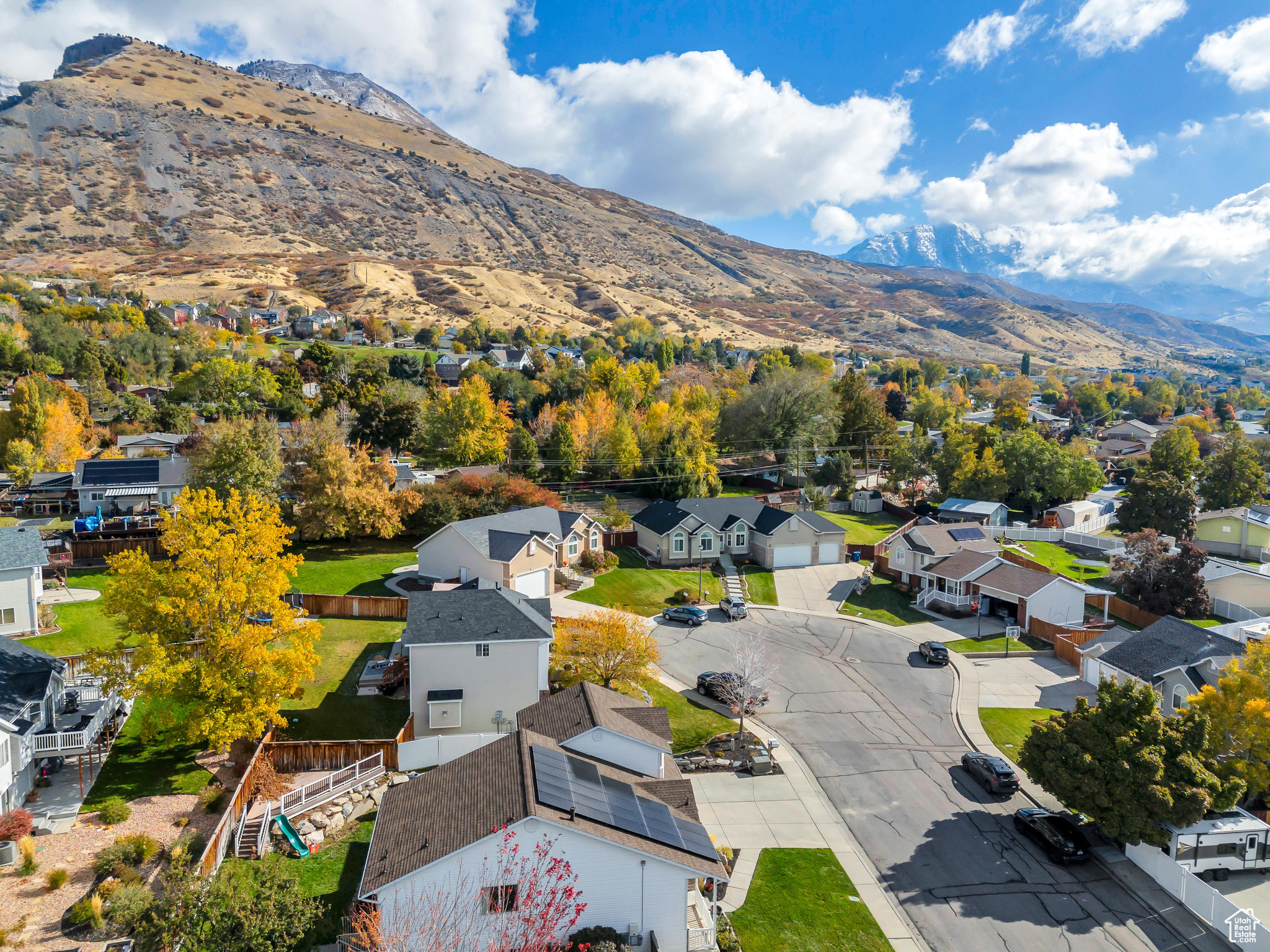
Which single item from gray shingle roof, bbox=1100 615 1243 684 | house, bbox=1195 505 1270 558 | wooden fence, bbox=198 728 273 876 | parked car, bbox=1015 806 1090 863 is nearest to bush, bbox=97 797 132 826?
wooden fence, bbox=198 728 273 876

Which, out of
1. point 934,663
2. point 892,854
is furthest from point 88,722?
point 934,663

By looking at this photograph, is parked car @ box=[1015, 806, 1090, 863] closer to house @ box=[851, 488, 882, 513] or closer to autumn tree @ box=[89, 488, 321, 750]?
autumn tree @ box=[89, 488, 321, 750]

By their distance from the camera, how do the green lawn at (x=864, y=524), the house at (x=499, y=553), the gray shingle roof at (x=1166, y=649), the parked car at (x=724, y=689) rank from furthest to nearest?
1. the green lawn at (x=864, y=524)
2. the house at (x=499, y=553)
3. the gray shingle roof at (x=1166, y=649)
4. the parked car at (x=724, y=689)

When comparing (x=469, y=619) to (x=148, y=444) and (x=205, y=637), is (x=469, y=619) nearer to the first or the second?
(x=205, y=637)

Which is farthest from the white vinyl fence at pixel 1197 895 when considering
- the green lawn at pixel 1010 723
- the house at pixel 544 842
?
the house at pixel 544 842

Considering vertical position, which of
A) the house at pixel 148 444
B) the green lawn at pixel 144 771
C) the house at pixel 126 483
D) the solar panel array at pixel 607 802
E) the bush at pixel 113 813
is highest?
the house at pixel 148 444

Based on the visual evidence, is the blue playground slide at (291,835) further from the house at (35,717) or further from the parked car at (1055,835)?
the parked car at (1055,835)
